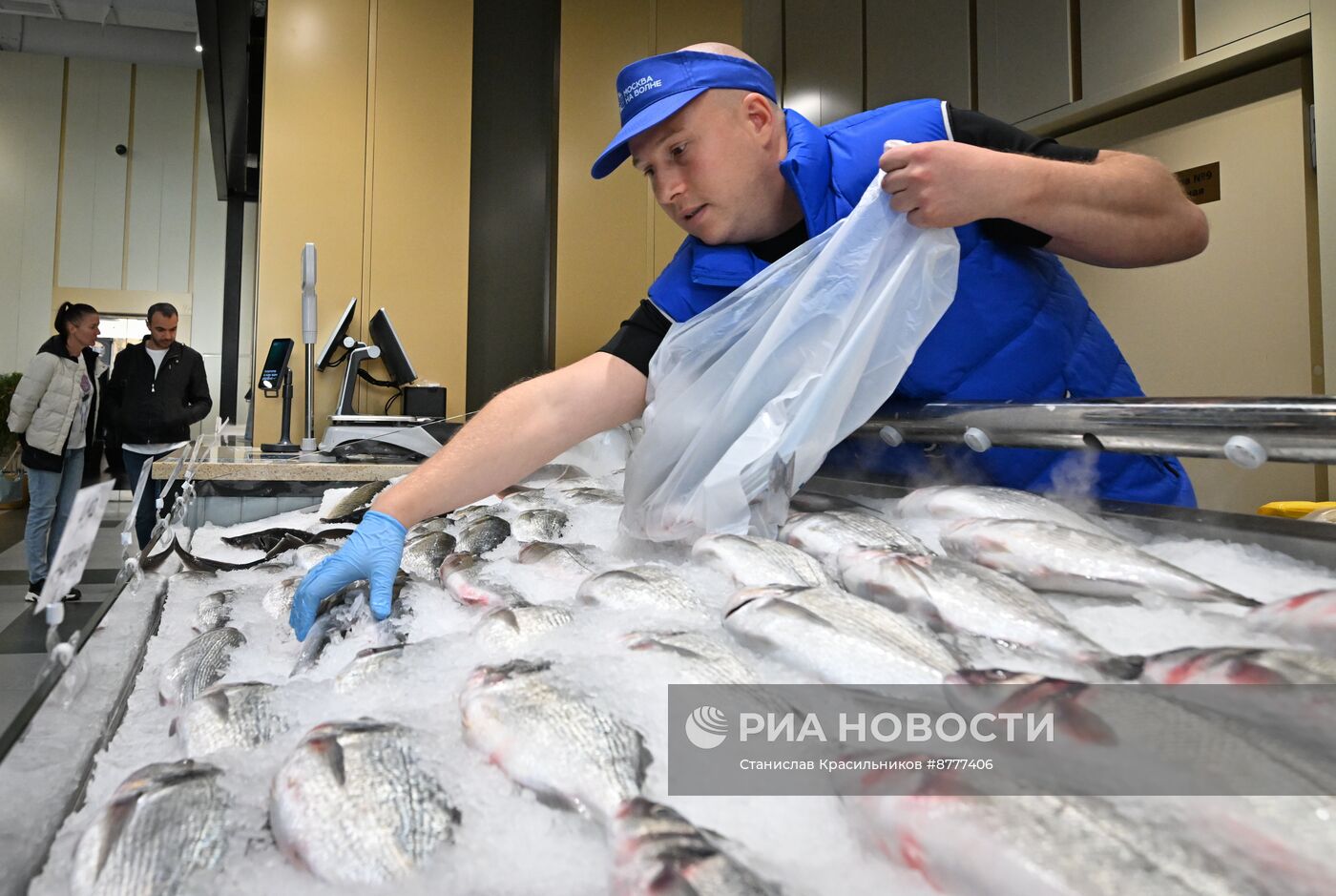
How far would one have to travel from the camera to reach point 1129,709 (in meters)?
0.43

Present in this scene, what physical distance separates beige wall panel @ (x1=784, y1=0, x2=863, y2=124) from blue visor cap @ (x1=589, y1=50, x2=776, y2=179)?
10.2ft

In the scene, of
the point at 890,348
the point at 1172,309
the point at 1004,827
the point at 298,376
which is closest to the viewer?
the point at 1004,827

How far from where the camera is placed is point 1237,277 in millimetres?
2588

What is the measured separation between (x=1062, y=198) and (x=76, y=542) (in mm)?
1197

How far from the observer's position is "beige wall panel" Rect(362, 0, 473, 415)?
412cm

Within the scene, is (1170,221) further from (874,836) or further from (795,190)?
(874,836)

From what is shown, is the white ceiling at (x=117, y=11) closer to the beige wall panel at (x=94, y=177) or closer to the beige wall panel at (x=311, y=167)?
the beige wall panel at (x=94, y=177)

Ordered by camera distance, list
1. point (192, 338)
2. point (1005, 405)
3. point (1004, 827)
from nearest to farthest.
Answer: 1. point (1004, 827)
2. point (1005, 405)
3. point (192, 338)

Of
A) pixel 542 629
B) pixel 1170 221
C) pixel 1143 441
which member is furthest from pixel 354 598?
pixel 1170 221

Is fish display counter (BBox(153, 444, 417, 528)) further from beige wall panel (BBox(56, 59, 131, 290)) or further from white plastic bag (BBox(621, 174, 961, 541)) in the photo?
beige wall panel (BBox(56, 59, 131, 290))

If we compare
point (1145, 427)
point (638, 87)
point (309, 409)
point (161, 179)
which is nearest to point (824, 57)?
point (309, 409)

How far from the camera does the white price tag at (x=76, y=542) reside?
0.58m

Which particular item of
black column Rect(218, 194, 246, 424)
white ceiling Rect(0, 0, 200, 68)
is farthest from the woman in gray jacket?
white ceiling Rect(0, 0, 200, 68)

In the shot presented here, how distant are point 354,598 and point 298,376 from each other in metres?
3.48
